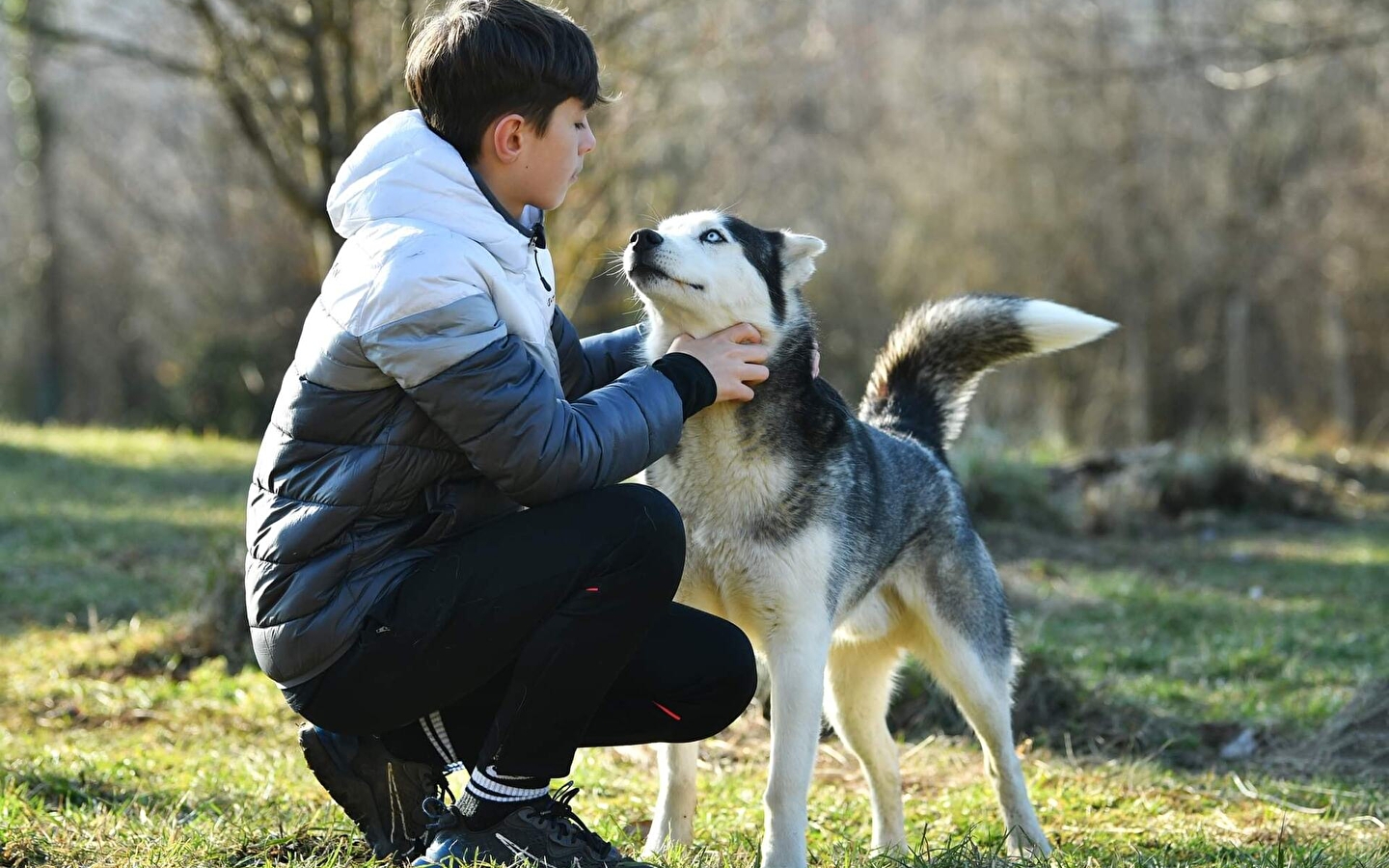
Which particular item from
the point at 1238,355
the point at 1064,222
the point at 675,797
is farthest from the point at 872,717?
the point at 1238,355

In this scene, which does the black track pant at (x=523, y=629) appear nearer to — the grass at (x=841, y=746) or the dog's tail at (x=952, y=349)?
the grass at (x=841, y=746)

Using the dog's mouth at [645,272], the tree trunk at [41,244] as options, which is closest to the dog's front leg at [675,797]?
the dog's mouth at [645,272]

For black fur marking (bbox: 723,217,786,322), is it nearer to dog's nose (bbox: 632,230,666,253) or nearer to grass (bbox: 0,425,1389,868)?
dog's nose (bbox: 632,230,666,253)

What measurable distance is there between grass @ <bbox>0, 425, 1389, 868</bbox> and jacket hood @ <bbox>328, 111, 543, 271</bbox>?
1.31 metres

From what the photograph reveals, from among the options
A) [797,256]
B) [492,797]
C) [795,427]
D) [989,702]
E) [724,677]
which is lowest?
[989,702]

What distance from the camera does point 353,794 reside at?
3021mm

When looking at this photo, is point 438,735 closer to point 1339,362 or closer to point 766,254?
point 766,254

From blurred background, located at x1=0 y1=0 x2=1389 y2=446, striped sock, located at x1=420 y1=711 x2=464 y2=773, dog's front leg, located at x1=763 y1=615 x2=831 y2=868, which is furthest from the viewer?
blurred background, located at x1=0 y1=0 x2=1389 y2=446

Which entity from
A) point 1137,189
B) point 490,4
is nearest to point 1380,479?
point 1137,189

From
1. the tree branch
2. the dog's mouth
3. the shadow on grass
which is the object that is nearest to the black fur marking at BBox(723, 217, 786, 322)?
the dog's mouth

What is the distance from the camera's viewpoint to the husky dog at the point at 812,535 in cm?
323

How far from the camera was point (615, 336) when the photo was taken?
3.66 meters

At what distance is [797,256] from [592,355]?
1.88ft

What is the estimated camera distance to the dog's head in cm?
316
